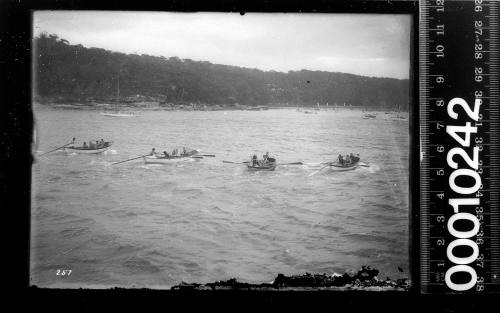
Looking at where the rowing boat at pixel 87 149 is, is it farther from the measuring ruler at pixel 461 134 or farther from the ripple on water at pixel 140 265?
the measuring ruler at pixel 461 134

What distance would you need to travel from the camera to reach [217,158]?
188cm

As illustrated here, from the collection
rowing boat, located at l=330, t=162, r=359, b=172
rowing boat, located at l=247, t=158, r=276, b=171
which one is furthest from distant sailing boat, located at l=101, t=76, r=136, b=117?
rowing boat, located at l=330, t=162, r=359, b=172

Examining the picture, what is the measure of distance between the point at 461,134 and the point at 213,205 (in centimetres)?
125

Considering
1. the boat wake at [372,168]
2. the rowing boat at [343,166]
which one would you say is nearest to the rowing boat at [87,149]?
the rowing boat at [343,166]

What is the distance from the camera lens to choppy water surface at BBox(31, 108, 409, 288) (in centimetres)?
182

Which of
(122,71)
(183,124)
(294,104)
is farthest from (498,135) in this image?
(122,71)

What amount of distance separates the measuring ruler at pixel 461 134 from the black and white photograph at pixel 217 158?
11 cm

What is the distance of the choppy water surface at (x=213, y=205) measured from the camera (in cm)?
182

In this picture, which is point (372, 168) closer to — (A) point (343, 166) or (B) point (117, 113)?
(A) point (343, 166)

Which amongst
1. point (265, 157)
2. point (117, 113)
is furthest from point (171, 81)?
point (265, 157)

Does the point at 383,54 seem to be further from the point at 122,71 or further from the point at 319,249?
the point at 122,71

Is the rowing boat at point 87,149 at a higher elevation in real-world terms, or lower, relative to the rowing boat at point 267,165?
higher

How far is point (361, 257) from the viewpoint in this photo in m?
1.83

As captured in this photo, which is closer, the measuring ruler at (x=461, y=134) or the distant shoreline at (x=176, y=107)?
the measuring ruler at (x=461, y=134)
